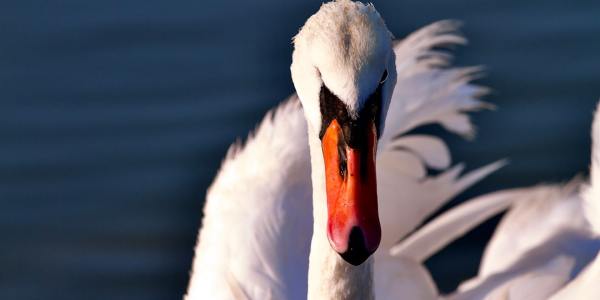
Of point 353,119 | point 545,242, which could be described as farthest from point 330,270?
point 545,242

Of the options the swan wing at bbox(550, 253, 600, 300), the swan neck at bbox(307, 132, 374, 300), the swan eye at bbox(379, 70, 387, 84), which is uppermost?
the swan eye at bbox(379, 70, 387, 84)

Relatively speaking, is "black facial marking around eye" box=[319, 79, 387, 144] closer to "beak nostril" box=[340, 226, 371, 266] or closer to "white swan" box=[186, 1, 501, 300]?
"white swan" box=[186, 1, 501, 300]

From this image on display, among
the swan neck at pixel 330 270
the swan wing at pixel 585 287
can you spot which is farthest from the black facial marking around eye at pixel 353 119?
the swan wing at pixel 585 287

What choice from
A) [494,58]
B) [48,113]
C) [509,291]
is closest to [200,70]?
[48,113]

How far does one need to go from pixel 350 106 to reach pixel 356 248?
0.38 metres

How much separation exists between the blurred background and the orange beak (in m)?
2.99

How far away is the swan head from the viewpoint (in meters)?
3.62

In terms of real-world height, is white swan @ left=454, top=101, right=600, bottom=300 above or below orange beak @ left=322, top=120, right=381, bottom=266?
below

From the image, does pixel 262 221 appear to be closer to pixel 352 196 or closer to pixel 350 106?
pixel 352 196

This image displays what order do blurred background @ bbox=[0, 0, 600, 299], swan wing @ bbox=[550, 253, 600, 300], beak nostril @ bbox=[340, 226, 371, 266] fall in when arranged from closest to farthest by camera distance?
beak nostril @ bbox=[340, 226, 371, 266] < swan wing @ bbox=[550, 253, 600, 300] < blurred background @ bbox=[0, 0, 600, 299]

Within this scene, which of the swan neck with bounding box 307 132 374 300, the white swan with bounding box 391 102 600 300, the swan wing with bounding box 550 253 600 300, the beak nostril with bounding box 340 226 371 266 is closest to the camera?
the beak nostril with bounding box 340 226 371 266

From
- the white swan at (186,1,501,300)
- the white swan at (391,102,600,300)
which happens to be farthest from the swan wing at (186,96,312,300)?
the white swan at (391,102,600,300)

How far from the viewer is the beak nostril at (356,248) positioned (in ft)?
11.8

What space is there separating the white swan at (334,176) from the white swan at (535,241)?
0.16 m
